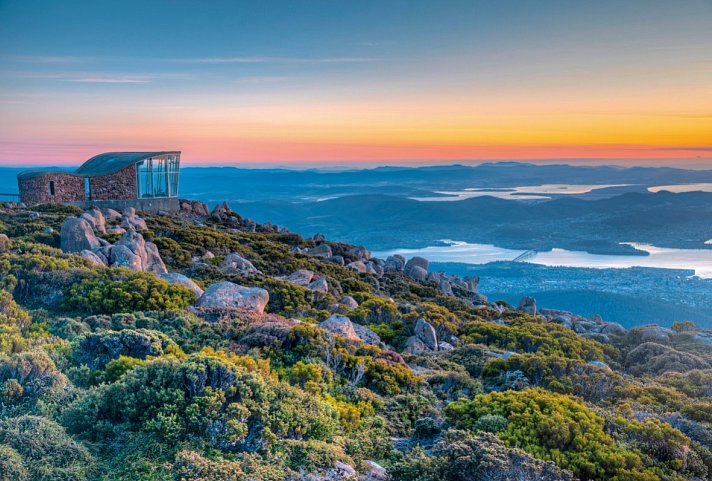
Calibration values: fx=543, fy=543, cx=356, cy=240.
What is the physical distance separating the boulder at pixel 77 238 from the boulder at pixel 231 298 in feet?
21.1

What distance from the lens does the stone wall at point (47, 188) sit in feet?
101

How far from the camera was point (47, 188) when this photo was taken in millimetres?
30906

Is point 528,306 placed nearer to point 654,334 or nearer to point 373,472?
point 654,334

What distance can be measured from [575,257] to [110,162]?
6129 cm

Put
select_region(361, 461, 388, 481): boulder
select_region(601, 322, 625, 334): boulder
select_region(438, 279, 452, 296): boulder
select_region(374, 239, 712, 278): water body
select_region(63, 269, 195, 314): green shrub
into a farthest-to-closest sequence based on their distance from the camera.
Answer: select_region(374, 239, 712, 278): water body, select_region(438, 279, 452, 296): boulder, select_region(601, 322, 625, 334): boulder, select_region(63, 269, 195, 314): green shrub, select_region(361, 461, 388, 481): boulder

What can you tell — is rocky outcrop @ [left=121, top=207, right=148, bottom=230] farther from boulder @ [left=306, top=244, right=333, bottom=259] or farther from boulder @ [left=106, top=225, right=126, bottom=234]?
boulder @ [left=306, top=244, right=333, bottom=259]

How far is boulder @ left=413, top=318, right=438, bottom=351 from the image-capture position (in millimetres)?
15531

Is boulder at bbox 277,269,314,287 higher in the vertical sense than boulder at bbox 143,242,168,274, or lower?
lower

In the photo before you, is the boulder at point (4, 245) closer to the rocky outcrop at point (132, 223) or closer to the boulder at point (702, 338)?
the rocky outcrop at point (132, 223)

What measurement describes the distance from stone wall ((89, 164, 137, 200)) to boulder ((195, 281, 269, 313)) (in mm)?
22597

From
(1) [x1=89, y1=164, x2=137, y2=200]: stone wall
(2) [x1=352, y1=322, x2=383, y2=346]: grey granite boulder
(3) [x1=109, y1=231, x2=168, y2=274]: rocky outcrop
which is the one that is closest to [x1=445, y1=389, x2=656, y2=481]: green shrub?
(2) [x1=352, y1=322, x2=383, y2=346]: grey granite boulder

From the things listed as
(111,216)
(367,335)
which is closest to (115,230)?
(111,216)

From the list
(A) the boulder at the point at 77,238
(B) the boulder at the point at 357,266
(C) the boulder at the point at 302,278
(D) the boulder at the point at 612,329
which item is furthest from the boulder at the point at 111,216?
(D) the boulder at the point at 612,329

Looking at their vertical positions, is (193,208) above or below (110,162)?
below
